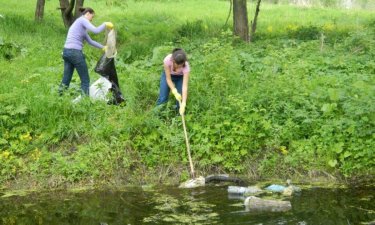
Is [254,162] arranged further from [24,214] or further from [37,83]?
[37,83]

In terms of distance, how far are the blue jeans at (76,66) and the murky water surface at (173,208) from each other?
2.32 m

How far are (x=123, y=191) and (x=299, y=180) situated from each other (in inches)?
91.7

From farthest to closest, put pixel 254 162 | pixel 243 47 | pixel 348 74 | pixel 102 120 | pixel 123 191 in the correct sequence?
pixel 243 47 < pixel 348 74 < pixel 102 120 < pixel 254 162 < pixel 123 191

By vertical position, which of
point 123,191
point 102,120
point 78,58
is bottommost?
point 123,191

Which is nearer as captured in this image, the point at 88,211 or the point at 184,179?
the point at 88,211

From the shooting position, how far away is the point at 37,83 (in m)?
9.54

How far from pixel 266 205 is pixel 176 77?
2759mm

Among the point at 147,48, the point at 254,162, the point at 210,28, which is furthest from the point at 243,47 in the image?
the point at 254,162

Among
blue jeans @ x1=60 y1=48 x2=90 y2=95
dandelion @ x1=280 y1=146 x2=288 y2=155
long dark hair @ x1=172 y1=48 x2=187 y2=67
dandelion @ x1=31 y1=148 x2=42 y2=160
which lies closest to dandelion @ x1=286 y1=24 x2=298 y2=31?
blue jeans @ x1=60 y1=48 x2=90 y2=95

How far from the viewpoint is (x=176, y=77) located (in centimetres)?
827

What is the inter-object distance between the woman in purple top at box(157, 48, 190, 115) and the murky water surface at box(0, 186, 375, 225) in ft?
4.86

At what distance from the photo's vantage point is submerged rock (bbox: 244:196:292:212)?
6.20m

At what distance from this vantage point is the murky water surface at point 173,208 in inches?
235

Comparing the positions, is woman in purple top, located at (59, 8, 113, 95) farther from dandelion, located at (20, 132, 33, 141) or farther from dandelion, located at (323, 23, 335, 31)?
dandelion, located at (323, 23, 335, 31)
